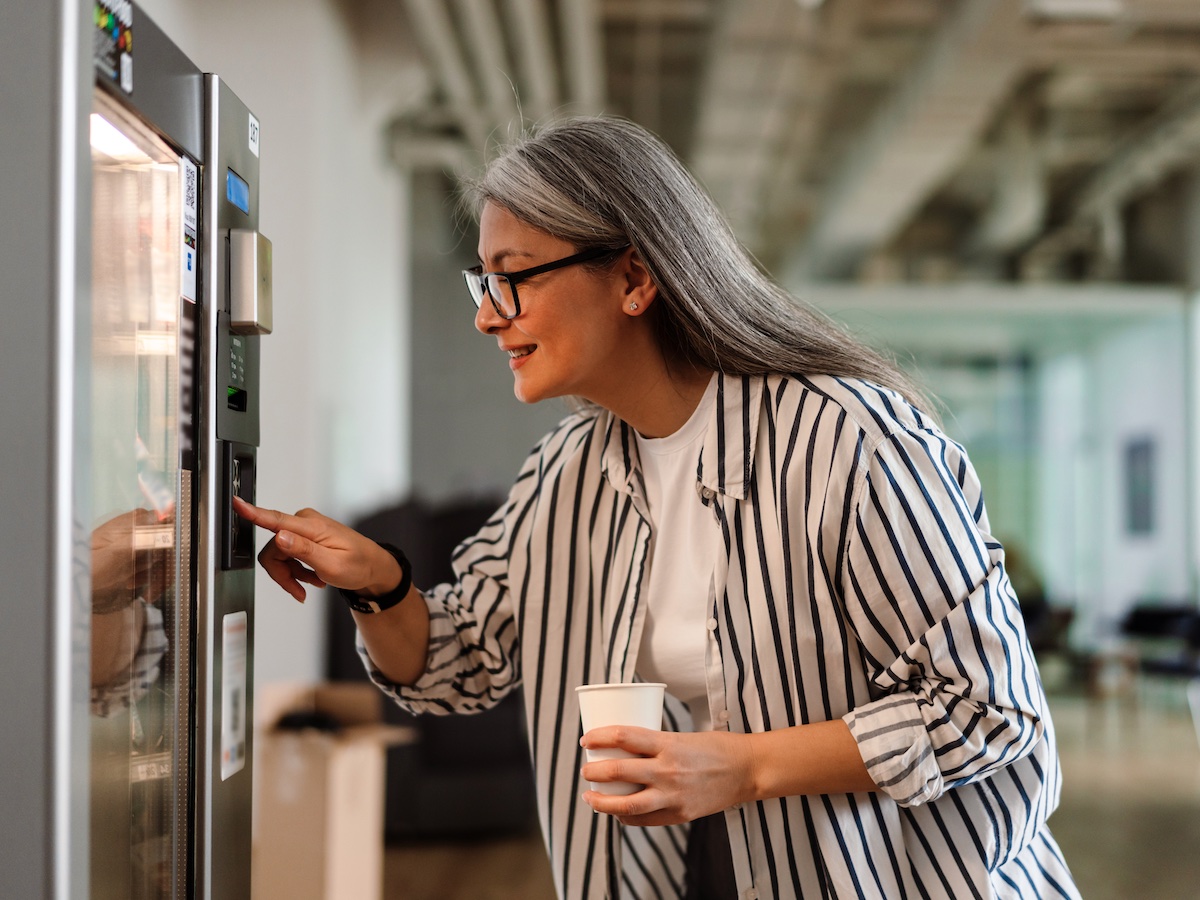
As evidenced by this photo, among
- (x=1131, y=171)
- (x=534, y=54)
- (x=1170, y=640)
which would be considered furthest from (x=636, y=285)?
(x=1170, y=640)

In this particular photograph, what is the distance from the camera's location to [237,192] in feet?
4.08

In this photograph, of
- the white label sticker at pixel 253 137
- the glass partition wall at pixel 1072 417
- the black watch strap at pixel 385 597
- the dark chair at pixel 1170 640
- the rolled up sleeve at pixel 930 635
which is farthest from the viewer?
the glass partition wall at pixel 1072 417

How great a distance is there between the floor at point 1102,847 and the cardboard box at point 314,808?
458 mm

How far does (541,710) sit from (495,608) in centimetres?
15

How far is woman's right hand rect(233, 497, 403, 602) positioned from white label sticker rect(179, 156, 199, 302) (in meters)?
0.28

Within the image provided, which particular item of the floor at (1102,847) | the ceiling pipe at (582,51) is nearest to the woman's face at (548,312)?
the floor at (1102,847)

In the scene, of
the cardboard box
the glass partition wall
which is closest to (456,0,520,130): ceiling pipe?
the cardboard box

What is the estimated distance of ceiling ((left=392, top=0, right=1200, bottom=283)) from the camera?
17.6 ft

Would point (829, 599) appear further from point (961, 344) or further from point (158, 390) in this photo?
point (961, 344)

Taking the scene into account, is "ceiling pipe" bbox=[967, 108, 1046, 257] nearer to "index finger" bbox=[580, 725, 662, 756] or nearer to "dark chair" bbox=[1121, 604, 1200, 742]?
"dark chair" bbox=[1121, 604, 1200, 742]

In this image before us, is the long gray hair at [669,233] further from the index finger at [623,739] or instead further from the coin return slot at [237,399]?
the index finger at [623,739]

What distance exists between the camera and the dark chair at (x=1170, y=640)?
7.64 meters

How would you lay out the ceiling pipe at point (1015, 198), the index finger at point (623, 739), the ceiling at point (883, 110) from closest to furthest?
the index finger at point (623, 739)
the ceiling at point (883, 110)
the ceiling pipe at point (1015, 198)

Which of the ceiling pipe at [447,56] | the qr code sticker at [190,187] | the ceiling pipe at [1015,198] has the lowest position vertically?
the qr code sticker at [190,187]
